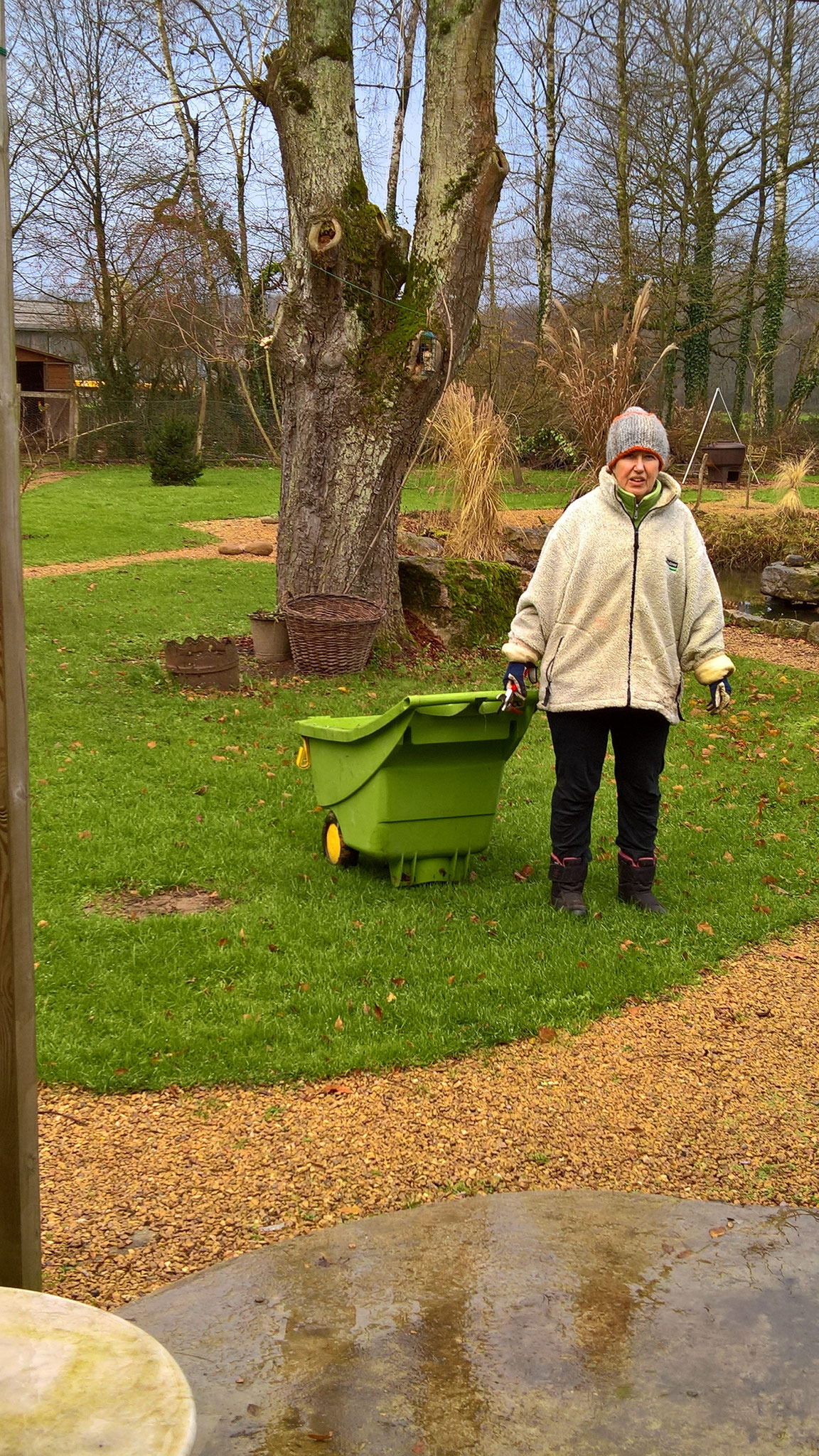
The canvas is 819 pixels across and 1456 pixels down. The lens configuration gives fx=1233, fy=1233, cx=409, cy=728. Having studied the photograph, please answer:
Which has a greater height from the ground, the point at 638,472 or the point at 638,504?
the point at 638,472

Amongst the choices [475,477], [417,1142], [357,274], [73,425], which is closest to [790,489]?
[475,477]

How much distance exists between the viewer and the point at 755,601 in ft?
52.2

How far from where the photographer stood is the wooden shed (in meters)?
27.8

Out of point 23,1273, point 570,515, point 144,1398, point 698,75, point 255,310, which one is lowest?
point 23,1273

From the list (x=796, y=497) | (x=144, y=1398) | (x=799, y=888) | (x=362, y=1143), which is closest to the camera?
(x=144, y=1398)

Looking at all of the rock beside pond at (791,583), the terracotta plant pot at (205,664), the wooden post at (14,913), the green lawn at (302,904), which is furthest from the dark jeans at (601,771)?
the rock beside pond at (791,583)

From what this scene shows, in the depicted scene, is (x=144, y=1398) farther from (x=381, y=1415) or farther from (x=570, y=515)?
(x=570, y=515)

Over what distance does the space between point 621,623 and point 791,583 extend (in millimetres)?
11744

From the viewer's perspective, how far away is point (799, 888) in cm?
550

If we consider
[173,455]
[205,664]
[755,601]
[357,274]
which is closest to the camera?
[205,664]

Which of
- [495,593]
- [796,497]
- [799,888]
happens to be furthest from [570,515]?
[796,497]

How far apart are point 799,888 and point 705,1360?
3388 mm

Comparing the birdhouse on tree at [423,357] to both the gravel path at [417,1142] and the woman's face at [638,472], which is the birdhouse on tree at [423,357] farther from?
the gravel path at [417,1142]

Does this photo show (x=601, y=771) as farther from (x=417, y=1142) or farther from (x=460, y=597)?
(x=460, y=597)
